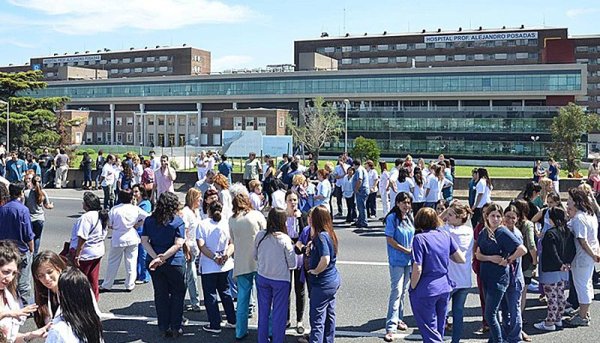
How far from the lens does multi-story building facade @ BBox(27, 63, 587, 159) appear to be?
77.1 metres

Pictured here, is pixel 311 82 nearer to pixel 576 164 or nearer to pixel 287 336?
pixel 576 164

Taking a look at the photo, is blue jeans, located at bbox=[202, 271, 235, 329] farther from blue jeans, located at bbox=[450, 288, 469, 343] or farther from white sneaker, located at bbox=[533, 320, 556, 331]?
white sneaker, located at bbox=[533, 320, 556, 331]

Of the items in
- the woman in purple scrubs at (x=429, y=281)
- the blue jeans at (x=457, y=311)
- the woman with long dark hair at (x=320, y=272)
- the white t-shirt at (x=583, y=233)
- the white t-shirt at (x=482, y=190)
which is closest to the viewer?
the woman in purple scrubs at (x=429, y=281)

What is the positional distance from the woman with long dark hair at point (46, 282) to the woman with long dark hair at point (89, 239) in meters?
3.73

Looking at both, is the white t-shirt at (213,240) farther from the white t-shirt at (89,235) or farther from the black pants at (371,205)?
the black pants at (371,205)

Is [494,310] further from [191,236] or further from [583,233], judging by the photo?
[191,236]

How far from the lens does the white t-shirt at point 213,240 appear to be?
776 centimetres

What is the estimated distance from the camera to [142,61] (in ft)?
432

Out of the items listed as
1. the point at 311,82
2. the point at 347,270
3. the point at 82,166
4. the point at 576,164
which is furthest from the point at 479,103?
the point at 347,270

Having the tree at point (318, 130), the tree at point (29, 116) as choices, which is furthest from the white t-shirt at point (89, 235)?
the tree at point (318, 130)

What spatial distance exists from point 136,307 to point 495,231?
521cm

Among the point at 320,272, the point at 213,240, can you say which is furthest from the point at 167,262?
the point at 320,272

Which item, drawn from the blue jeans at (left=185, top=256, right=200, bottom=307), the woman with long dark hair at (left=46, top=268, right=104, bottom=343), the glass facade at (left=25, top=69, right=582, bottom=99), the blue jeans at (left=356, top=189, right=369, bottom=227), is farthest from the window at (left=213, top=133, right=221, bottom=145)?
the woman with long dark hair at (left=46, top=268, right=104, bottom=343)

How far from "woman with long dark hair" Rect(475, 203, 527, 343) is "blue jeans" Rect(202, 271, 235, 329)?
3206 millimetres
